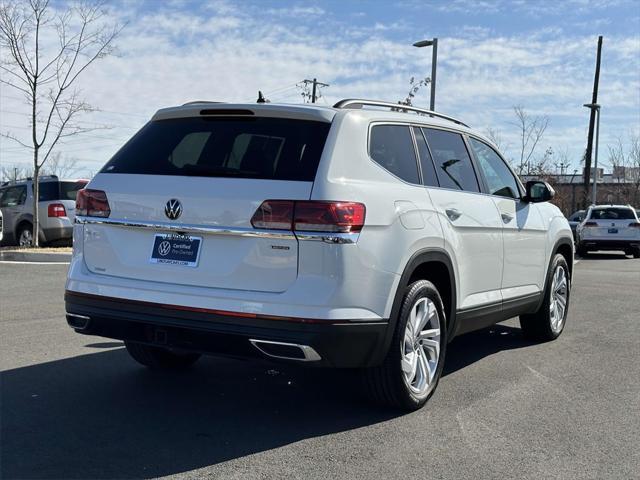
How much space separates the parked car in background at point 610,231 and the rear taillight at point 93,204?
18.4 m

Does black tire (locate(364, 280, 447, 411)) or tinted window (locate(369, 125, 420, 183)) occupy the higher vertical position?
tinted window (locate(369, 125, 420, 183))

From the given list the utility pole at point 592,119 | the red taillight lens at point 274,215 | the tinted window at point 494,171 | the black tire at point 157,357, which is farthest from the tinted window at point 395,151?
the utility pole at point 592,119

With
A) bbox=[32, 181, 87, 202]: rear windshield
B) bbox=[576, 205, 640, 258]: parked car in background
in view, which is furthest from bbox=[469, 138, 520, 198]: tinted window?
bbox=[576, 205, 640, 258]: parked car in background

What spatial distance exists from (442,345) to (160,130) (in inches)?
91.8

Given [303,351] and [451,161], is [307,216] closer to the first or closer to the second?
[303,351]

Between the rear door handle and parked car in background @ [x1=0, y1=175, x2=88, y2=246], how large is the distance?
489 inches

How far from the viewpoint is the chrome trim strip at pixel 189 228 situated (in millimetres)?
3852

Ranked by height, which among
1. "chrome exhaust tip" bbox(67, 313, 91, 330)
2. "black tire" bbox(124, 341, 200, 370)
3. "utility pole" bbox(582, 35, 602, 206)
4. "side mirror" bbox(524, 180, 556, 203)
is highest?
"utility pole" bbox(582, 35, 602, 206)

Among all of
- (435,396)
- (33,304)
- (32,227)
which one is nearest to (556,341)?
(435,396)

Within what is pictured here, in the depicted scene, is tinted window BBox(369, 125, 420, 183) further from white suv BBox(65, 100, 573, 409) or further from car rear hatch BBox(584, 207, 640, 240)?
car rear hatch BBox(584, 207, 640, 240)

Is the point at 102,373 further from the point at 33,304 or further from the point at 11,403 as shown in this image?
the point at 33,304

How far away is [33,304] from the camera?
8.49 m

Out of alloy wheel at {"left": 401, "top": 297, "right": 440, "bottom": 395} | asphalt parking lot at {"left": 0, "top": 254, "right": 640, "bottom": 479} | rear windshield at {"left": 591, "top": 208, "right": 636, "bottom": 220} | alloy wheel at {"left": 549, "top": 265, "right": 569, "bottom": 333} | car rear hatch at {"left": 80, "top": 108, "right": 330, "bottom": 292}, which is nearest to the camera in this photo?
asphalt parking lot at {"left": 0, "top": 254, "right": 640, "bottom": 479}

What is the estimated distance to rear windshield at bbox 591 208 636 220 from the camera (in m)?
20.7
